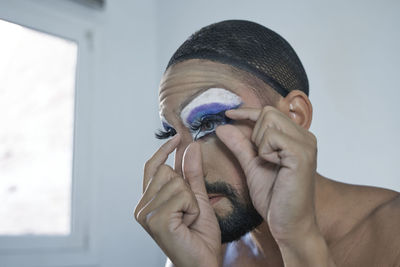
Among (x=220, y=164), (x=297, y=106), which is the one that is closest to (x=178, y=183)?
(x=220, y=164)

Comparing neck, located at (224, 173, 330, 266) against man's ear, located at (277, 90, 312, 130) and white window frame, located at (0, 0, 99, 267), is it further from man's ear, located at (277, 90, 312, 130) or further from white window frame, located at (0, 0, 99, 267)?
white window frame, located at (0, 0, 99, 267)

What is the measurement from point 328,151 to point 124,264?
4.76 feet

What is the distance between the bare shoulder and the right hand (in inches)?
12.0

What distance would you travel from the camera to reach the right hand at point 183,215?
0.97m

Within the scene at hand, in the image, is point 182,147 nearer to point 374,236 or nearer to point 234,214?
point 234,214

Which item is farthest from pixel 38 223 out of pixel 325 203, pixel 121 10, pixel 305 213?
pixel 305 213

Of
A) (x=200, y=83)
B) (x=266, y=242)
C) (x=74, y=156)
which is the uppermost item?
(x=200, y=83)

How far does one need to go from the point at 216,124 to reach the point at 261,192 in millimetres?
233

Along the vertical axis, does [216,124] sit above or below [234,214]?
above

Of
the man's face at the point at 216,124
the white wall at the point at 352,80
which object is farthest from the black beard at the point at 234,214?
the white wall at the point at 352,80

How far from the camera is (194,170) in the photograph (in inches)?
41.6

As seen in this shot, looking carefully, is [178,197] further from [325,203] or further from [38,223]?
[38,223]

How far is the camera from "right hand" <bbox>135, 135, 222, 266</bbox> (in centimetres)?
97

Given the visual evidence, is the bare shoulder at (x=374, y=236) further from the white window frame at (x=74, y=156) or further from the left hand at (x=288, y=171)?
the white window frame at (x=74, y=156)
